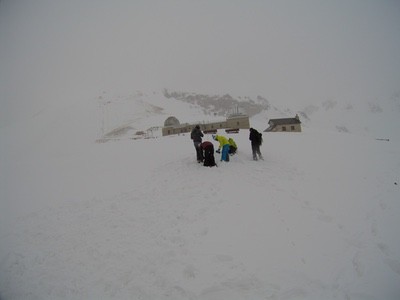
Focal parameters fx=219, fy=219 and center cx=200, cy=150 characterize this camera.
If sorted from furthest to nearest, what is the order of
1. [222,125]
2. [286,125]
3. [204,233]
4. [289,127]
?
[222,125], [286,125], [289,127], [204,233]

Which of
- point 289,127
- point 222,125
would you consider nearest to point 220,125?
point 222,125

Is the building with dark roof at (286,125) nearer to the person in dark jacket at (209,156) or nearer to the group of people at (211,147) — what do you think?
the group of people at (211,147)

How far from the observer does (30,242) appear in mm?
8297

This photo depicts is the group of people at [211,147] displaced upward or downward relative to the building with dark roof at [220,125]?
downward

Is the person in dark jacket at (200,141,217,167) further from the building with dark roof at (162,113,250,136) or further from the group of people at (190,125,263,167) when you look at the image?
the building with dark roof at (162,113,250,136)

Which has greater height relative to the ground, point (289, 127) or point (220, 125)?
point (220, 125)

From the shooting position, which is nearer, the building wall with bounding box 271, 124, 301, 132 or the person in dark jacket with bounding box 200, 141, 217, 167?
the person in dark jacket with bounding box 200, 141, 217, 167

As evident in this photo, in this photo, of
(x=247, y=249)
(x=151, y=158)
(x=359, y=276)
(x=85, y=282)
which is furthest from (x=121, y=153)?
(x=359, y=276)

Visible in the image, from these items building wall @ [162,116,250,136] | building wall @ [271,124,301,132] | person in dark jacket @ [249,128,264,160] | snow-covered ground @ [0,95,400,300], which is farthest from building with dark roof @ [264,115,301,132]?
person in dark jacket @ [249,128,264,160]

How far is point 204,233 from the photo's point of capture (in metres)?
7.58

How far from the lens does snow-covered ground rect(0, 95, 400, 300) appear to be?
19.5ft

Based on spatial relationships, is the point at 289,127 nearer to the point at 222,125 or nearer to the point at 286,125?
the point at 286,125

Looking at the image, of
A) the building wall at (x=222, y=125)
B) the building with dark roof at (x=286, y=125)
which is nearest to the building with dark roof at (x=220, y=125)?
the building wall at (x=222, y=125)

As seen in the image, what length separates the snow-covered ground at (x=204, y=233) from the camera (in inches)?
234
